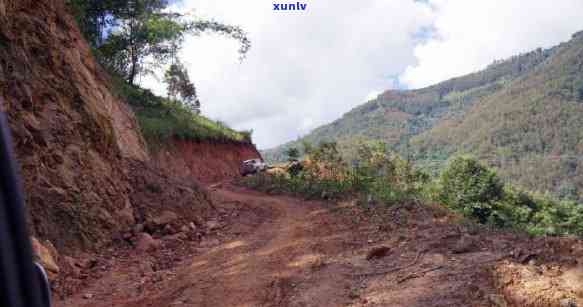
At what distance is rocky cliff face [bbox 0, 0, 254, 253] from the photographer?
622cm

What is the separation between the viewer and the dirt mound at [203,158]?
1720 centimetres

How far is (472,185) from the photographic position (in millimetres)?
28641

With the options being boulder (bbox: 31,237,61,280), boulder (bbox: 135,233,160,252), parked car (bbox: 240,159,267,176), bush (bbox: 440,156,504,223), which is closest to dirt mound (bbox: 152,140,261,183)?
parked car (bbox: 240,159,267,176)

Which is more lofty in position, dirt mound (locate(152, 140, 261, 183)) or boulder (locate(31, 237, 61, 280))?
dirt mound (locate(152, 140, 261, 183))

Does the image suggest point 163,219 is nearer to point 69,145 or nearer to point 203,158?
point 69,145

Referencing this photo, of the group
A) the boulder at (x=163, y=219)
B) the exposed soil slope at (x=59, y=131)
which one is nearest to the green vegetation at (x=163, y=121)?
the exposed soil slope at (x=59, y=131)

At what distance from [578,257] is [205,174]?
19.1m

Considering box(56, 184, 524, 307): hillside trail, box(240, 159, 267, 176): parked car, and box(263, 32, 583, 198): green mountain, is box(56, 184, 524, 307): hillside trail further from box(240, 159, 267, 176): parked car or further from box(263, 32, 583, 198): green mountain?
box(263, 32, 583, 198): green mountain

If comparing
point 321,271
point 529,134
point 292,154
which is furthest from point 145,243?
point 529,134

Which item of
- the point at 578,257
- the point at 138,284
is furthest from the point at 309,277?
the point at 578,257

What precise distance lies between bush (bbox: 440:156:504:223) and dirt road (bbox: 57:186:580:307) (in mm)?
15526

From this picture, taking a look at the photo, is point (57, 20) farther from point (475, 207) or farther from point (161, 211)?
point (475, 207)

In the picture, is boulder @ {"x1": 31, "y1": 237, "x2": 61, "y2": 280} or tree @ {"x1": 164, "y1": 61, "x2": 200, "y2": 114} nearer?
boulder @ {"x1": 31, "y1": 237, "x2": 61, "y2": 280}

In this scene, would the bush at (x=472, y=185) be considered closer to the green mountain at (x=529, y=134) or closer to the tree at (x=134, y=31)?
the tree at (x=134, y=31)
